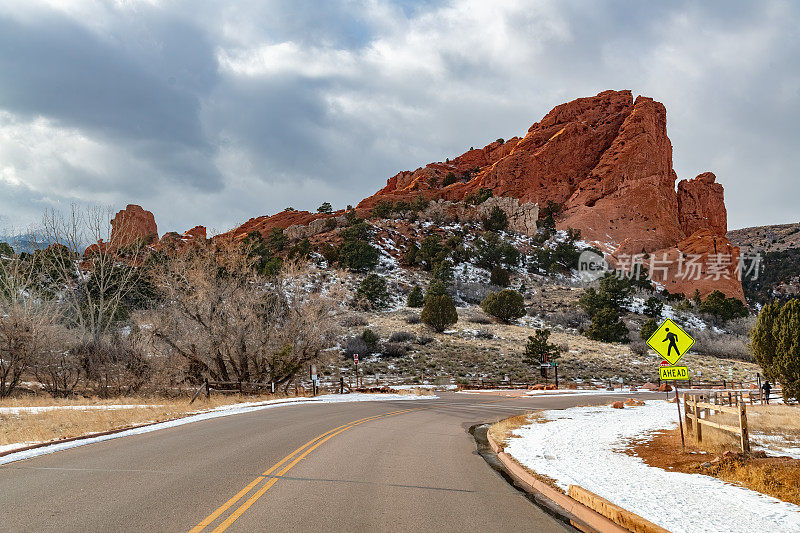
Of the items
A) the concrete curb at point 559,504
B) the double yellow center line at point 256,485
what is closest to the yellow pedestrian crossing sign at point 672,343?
the concrete curb at point 559,504

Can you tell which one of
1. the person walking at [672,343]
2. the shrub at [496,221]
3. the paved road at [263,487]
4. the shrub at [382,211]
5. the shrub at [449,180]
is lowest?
the paved road at [263,487]

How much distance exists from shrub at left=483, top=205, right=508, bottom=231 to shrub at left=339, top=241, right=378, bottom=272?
122 ft

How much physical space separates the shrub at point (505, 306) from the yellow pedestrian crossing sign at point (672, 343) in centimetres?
5416

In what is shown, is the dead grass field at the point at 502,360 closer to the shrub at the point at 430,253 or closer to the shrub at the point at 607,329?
the shrub at the point at 607,329

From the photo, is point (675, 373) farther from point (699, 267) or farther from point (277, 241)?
point (699, 267)

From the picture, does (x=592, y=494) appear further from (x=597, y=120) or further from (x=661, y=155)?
(x=597, y=120)

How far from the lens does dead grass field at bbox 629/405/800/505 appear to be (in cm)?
787

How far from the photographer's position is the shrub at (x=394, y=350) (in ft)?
170

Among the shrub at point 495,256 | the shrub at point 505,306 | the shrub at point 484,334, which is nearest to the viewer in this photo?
the shrub at point 484,334

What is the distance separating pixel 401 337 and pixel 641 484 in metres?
47.6

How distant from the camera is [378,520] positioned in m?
6.02

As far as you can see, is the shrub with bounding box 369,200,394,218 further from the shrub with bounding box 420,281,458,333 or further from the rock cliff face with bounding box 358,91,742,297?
the shrub with bounding box 420,281,458,333

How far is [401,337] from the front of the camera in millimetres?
55375

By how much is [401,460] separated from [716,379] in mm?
46465
